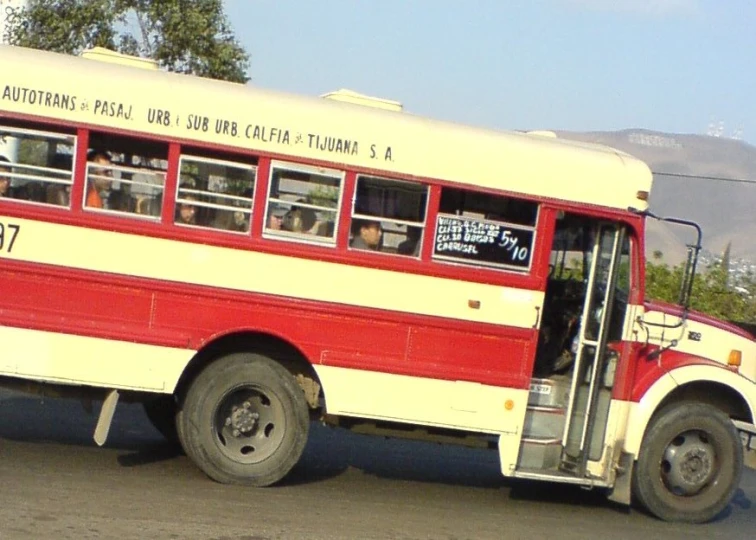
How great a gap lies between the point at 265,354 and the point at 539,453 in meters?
2.22

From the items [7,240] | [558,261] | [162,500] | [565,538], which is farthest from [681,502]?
[7,240]

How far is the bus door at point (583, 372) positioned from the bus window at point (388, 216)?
3.84ft

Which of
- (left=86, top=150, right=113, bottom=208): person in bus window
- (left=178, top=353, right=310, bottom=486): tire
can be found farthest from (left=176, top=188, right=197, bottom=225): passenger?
(left=178, top=353, right=310, bottom=486): tire

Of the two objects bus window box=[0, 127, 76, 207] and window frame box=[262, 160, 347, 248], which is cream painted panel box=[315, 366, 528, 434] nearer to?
window frame box=[262, 160, 347, 248]

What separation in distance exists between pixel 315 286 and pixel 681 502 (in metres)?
3.43

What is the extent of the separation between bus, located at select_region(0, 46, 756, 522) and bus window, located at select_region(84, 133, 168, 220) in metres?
0.01

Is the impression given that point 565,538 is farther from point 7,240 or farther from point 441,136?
point 7,240

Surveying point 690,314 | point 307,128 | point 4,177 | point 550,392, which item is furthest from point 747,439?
point 4,177

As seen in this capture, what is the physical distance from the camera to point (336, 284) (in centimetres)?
845

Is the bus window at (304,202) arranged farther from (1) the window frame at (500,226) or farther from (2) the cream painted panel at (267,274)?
(1) the window frame at (500,226)

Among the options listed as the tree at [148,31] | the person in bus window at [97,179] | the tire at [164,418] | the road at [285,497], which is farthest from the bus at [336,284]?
the tree at [148,31]

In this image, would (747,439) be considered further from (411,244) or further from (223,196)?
(223,196)

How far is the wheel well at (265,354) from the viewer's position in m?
8.52

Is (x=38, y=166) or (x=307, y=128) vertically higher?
(x=307, y=128)
